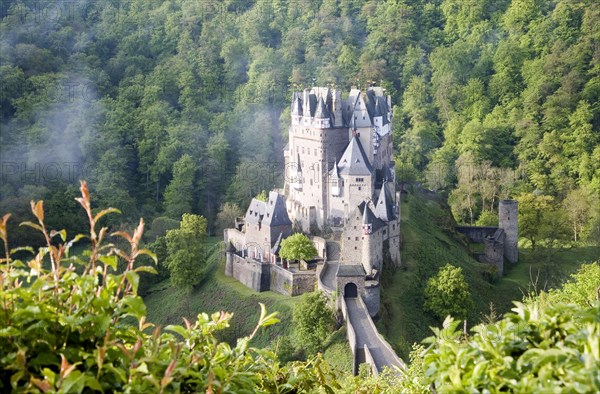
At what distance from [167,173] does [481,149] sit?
934 inches

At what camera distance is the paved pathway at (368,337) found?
3195cm

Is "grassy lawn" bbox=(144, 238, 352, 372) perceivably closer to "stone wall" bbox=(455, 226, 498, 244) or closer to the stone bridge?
the stone bridge

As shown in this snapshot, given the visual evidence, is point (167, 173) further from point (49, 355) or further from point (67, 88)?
point (49, 355)

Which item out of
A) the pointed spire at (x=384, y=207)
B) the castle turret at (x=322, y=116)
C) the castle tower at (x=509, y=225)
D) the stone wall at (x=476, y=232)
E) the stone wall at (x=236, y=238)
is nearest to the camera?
the pointed spire at (x=384, y=207)

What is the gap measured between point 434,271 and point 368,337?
340 inches

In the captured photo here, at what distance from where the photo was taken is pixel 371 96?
4412cm

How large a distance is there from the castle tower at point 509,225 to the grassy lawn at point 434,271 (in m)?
0.82

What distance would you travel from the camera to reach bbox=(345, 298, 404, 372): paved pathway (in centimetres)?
3195

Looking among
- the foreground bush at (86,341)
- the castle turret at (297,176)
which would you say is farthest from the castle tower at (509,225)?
the foreground bush at (86,341)

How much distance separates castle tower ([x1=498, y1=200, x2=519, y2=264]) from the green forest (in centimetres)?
194

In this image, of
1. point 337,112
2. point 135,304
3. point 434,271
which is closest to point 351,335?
point 434,271

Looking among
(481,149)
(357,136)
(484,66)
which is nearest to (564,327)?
(357,136)

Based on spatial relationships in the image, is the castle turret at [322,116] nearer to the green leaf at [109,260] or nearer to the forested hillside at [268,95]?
the forested hillside at [268,95]

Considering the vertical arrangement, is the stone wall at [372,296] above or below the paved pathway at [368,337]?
above
